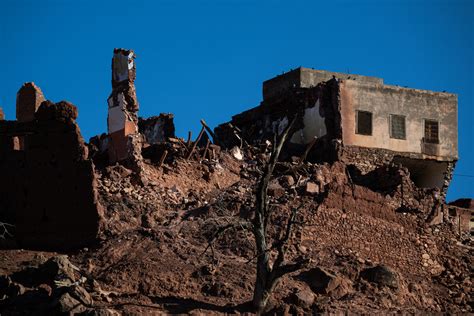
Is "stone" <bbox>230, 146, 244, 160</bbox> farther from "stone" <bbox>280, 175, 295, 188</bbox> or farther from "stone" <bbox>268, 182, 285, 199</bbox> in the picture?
"stone" <bbox>268, 182, 285, 199</bbox>

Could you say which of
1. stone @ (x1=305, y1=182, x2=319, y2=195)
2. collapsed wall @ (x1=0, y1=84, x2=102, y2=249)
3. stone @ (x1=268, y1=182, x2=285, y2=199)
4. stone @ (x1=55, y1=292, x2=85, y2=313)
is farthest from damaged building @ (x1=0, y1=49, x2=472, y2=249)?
stone @ (x1=55, y1=292, x2=85, y2=313)

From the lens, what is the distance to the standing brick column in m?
32.4

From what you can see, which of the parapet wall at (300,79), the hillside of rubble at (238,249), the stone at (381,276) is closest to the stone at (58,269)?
the hillside of rubble at (238,249)

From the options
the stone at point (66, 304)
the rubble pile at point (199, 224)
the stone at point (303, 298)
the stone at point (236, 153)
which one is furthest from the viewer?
the stone at point (236, 153)

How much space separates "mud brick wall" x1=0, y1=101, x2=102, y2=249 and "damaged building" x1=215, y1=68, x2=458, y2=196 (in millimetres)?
9029

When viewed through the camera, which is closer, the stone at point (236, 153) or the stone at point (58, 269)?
the stone at point (58, 269)

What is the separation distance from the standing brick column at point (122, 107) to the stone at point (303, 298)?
7.01 meters

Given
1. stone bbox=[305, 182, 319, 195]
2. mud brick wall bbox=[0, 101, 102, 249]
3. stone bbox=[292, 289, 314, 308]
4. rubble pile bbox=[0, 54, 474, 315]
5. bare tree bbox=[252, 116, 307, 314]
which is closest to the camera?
bare tree bbox=[252, 116, 307, 314]

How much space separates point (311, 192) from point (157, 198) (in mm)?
3910

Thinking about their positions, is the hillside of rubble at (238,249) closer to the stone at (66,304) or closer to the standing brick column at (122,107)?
the stone at (66,304)

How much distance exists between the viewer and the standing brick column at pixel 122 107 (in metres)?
32.4

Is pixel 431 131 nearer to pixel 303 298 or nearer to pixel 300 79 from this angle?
pixel 300 79

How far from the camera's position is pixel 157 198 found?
31.1 meters

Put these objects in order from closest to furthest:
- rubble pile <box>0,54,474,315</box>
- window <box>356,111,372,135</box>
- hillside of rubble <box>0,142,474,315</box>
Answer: hillside of rubble <box>0,142,474,315</box> → rubble pile <box>0,54,474,315</box> → window <box>356,111,372,135</box>
